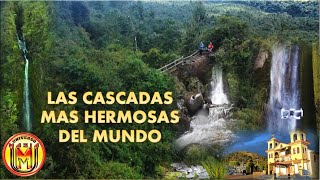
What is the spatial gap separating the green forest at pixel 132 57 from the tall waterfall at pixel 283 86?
104 mm

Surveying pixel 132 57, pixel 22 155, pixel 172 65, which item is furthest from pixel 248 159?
pixel 22 155

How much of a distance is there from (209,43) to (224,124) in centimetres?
114

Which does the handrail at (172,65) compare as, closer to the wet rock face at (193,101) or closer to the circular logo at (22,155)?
the wet rock face at (193,101)

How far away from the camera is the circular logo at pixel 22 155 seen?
8812mm

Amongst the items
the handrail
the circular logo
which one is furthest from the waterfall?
the circular logo

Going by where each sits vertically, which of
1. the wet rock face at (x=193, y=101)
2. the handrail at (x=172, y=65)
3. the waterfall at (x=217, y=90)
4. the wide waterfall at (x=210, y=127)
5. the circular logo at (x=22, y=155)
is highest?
the handrail at (x=172, y=65)

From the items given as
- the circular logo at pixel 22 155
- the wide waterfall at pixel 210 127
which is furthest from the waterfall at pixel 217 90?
the circular logo at pixel 22 155

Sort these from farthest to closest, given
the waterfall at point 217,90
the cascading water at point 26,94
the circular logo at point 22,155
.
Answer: the waterfall at point 217,90 → the cascading water at point 26,94 → the circular logo at point 22,155

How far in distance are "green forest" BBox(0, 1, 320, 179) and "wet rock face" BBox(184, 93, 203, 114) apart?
101 mm

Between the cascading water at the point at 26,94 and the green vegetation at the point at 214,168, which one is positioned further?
the green vegetation at the point at 214,168

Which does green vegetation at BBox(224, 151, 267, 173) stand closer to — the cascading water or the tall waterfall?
the tall waterfall

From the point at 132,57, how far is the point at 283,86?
212cm

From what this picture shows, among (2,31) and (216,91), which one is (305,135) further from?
(2,31)

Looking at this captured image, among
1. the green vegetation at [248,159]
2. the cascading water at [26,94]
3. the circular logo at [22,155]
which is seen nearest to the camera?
the circular logo at [22,155]
